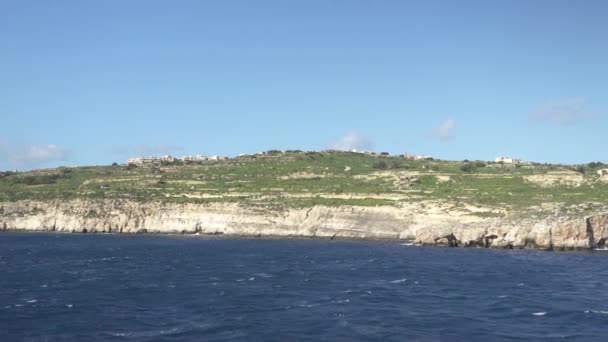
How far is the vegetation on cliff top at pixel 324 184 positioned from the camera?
100500 millimetres

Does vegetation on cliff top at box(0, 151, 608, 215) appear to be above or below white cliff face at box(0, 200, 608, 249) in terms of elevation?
above

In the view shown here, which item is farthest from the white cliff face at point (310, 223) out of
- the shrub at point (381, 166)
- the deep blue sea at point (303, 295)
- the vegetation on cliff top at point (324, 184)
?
the shrub at point (381, 166)

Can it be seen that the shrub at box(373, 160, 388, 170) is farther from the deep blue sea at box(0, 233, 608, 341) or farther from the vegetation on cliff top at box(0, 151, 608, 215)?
the deep blue sea at box(0, 233, 608, 341)

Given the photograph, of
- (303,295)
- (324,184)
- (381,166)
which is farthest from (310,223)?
(303,295)

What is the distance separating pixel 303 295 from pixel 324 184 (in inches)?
3018

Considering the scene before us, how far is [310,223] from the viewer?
10119 cm

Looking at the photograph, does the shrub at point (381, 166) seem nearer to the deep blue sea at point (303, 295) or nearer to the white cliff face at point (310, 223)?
the white cliff face at point (310, 223)

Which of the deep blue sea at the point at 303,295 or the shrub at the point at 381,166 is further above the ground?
the shrub at the point at 381,166

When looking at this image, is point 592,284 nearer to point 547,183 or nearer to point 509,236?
point 509,236

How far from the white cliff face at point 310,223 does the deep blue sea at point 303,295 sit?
215 inches

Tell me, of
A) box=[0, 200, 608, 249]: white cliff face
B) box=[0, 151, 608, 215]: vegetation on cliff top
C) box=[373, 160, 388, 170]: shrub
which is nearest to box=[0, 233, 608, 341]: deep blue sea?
box=[0, 200, 608, 249]: white cliff face

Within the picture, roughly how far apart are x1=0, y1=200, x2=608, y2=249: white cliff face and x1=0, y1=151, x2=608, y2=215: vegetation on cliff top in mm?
2588

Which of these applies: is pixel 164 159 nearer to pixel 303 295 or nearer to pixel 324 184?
pixel 324 184

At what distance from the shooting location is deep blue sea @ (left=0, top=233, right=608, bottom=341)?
34.7 metres
